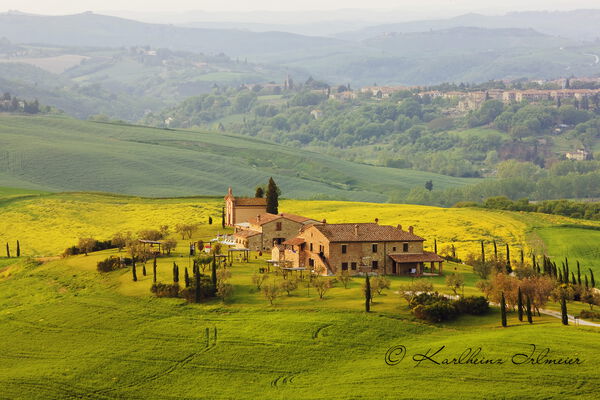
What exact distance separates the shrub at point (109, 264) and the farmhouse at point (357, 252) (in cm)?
1405

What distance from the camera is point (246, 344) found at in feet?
218

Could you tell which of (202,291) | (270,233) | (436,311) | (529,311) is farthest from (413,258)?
(202,291)

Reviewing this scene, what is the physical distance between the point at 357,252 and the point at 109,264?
21208 millimetres

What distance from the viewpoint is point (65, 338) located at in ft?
230

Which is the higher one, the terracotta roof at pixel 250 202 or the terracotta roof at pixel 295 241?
the terracotta roof at pixel 250 202

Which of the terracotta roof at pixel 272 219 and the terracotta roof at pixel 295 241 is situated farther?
the terracotta roof at pixel 272 219

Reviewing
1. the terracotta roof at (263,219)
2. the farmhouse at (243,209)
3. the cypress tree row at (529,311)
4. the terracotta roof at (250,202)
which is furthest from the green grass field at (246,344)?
the terracotta roof at (250,202)

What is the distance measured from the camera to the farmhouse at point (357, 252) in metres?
86.7

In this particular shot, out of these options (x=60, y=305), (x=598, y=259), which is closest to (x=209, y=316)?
(x=60, y=305)

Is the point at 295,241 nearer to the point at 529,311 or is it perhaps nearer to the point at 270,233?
the point at 270,233

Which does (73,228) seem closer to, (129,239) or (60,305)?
(129,239)

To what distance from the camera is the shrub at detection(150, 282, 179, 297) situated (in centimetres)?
7650

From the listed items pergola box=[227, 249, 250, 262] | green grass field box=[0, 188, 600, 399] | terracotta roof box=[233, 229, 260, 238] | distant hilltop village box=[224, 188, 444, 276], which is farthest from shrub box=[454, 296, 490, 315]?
terracotta roof box=[233, 229, 260, 238]

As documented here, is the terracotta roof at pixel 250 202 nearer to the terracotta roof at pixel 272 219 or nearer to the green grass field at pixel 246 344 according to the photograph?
the terracotta roof at pixel 272 219
